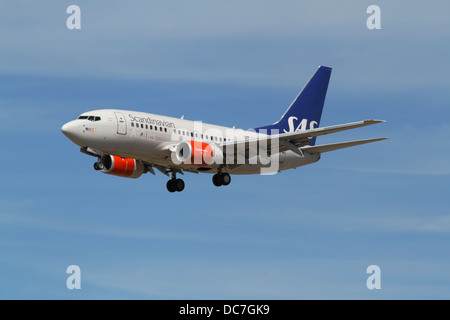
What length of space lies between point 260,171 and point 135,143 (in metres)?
12.5

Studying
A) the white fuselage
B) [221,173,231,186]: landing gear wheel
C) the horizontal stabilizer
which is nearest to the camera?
the white fuselage

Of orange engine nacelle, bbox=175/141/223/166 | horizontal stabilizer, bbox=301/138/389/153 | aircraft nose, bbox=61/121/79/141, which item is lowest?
orange engine nacelle, bbox=175/141/223/166

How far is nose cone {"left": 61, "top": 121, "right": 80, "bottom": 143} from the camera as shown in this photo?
5522cm

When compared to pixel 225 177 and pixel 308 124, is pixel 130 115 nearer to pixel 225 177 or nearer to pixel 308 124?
pixel 225 177

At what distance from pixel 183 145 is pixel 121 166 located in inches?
256

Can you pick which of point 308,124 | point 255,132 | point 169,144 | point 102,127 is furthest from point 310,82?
point 102,127

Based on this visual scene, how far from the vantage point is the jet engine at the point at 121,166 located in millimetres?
62156

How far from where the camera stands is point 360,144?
2391 inches

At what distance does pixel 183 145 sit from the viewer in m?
58.4

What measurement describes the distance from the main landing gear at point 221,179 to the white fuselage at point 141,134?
22.6 inches

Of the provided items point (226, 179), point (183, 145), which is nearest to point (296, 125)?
point (226, 179)

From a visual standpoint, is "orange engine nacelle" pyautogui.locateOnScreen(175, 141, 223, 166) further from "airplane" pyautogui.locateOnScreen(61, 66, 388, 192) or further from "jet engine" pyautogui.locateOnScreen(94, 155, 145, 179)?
"jet engine" pyautogui.locateOnScreen(94, 155, 145, 179)

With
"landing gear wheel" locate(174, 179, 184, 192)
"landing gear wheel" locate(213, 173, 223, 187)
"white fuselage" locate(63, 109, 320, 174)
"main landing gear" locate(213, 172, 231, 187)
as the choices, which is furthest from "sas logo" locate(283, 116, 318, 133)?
"landing gear wheel" locate(174, 179, 184, 192)

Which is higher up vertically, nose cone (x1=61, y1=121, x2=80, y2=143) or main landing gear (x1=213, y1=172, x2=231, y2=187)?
nose cone (x1=61, y1=121, x2=80, y2=143)
